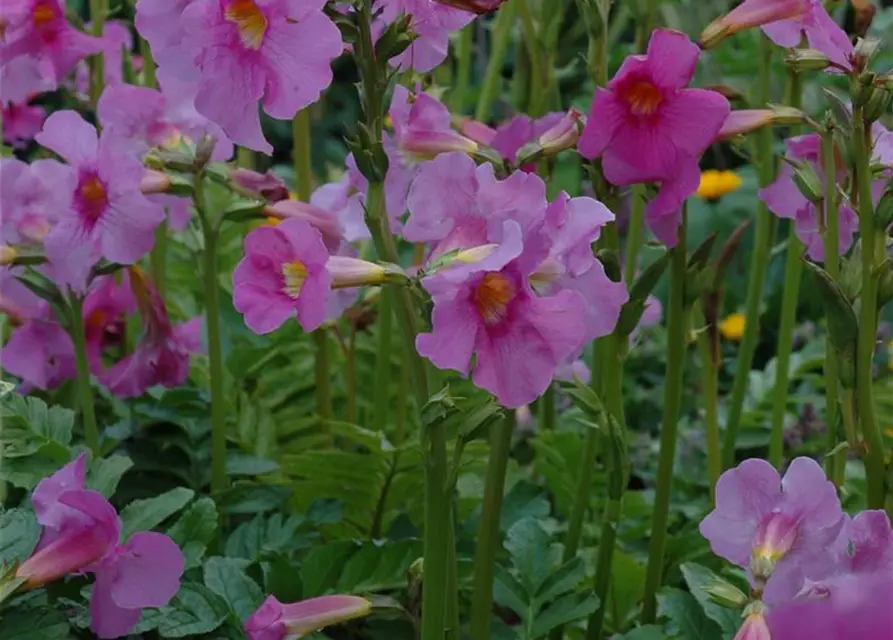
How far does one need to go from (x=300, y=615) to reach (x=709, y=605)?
0.76 ft

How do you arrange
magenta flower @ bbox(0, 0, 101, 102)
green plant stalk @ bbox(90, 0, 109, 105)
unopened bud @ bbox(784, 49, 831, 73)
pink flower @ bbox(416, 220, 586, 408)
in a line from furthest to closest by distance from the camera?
green plant stalk @ bbox(90, 0, 109, 105), magenta flower @ bbox(0, 0, 101, 102), unopened bud @ bbox(784, 49, 831, 73), pink flower @ bbox(416, 220, 586, 408)

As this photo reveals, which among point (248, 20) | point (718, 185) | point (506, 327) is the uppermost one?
point (248, 20)

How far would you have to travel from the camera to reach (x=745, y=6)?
0.64 metres

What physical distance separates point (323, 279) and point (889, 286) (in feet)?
0.93

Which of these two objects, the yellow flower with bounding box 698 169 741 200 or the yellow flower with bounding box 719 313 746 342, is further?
the yellow flower with bounding box 698 169 741 200

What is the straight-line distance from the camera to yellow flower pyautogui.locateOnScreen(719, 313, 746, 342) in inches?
68.1

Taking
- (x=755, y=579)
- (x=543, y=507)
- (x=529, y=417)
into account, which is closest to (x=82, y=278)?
(x=543, y=507)

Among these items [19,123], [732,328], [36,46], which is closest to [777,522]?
[36,46]

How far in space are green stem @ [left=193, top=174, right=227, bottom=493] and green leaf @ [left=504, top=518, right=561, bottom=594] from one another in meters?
0.22

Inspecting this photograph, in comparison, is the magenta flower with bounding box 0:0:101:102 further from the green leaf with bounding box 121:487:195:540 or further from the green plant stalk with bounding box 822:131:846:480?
the green plant stalk with bounding box 822:131:846:480

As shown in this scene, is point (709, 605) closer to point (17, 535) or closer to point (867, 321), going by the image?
point (867, 321)

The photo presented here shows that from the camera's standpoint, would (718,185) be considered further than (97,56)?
Yes

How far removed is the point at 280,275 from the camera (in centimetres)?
52

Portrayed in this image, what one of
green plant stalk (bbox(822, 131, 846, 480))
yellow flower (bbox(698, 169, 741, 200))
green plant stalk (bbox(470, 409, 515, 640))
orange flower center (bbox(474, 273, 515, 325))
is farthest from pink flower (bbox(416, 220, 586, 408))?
yellow flower (bbox(698, 169, 741, 200))
